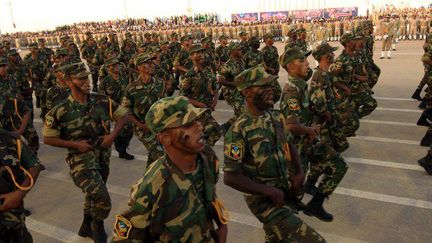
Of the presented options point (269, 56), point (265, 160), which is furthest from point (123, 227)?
point (269, 56)

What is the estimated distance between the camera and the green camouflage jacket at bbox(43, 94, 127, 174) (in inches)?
162

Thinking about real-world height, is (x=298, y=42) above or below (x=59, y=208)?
above

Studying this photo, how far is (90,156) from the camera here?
4168 mm

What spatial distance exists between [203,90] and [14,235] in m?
4.11

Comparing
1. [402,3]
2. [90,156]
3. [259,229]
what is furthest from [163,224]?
[402,3]

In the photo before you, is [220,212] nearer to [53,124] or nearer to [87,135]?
[87,135]

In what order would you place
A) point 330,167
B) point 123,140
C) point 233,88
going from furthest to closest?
1. point 233,88
2. point 123,140
3. point 330,167

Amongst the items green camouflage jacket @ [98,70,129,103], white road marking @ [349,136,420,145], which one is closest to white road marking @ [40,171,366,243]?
green camouflage jacket @ [98,70,129,103]

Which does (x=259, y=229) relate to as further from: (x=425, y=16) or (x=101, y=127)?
(x=425, y=16)

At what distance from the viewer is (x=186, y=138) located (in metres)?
2.15

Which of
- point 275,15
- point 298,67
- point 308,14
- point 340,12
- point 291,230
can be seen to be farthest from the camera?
point 275,15

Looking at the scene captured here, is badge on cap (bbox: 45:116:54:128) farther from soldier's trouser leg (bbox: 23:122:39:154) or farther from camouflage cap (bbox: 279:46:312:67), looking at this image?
soldier's trouser leg (bbox: 23:122:39:154)

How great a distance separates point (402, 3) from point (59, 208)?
42.9 m

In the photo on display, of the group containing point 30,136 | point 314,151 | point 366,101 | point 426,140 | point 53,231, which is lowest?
point 53,231
